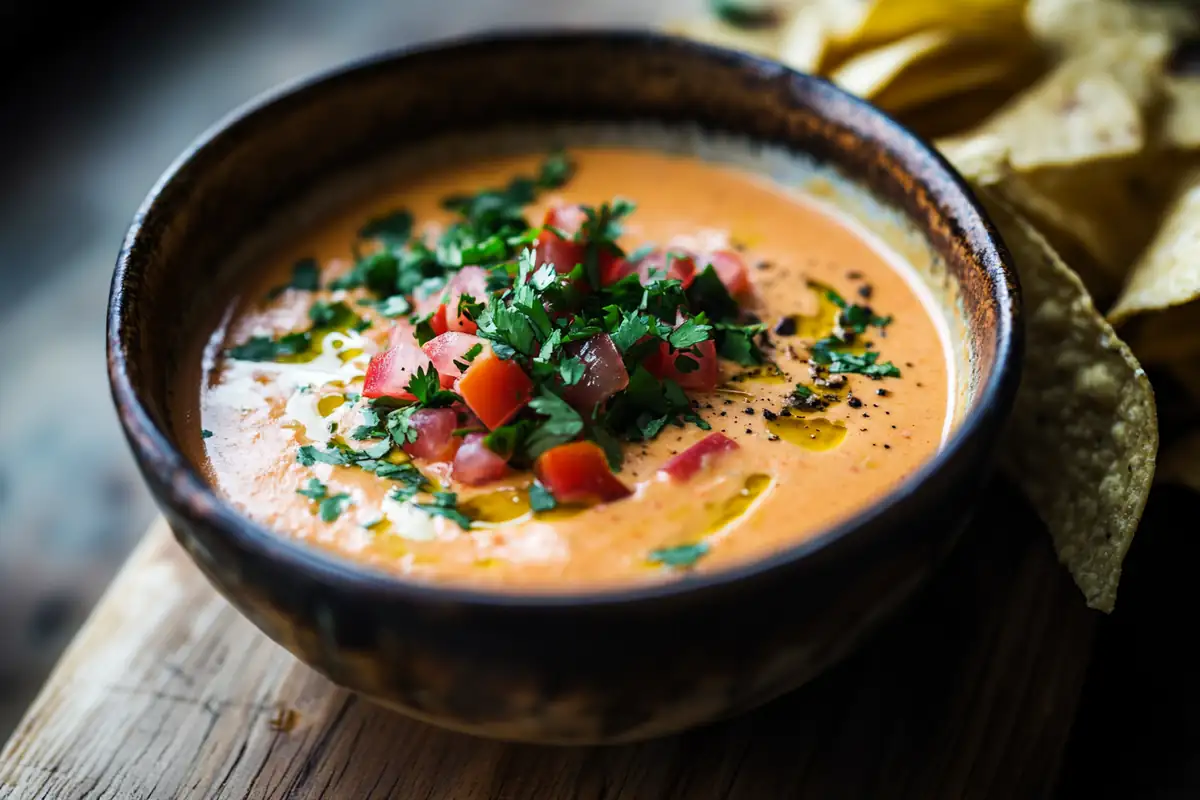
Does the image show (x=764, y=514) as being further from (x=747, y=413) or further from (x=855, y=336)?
(x=855, y=336)

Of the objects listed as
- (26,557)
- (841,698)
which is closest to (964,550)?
(841,698)

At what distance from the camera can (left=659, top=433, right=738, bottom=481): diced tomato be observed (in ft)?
6.15

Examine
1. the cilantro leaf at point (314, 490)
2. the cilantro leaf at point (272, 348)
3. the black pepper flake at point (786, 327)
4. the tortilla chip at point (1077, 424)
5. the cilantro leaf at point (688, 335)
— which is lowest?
the tortilla chip at point (1077, 424)

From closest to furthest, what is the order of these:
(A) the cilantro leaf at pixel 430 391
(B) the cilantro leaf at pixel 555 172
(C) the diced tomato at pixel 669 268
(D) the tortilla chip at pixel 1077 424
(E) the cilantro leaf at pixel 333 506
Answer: (E) the cilantro leaf at pixel 333 506 < (A) the cilantro leaf at pixel 430 391 < (D) the tortilla chip at pixel 1077 424 < (C) the diced tomato at pixel 669 268 < (B) the cilantro leaf at pixel 555 172

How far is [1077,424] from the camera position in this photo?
2.22 metres

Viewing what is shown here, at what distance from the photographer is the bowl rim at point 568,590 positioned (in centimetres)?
144

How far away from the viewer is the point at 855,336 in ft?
7.43

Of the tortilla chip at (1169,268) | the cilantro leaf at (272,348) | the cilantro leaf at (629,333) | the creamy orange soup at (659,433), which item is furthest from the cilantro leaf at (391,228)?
the tortilla chip at (1169,268)

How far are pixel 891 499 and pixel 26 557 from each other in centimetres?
→ 233

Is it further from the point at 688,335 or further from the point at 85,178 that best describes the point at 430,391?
the point at 85,178

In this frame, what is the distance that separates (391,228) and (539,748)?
50.1 inches

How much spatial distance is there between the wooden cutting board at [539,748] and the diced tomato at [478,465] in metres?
0.44

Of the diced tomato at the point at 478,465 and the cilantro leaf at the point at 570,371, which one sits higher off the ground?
the cilantro leaf at the point at 570,371

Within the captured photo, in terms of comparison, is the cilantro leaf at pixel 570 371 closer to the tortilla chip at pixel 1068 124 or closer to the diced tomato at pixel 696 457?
the diced tomato at pixel 696 457
